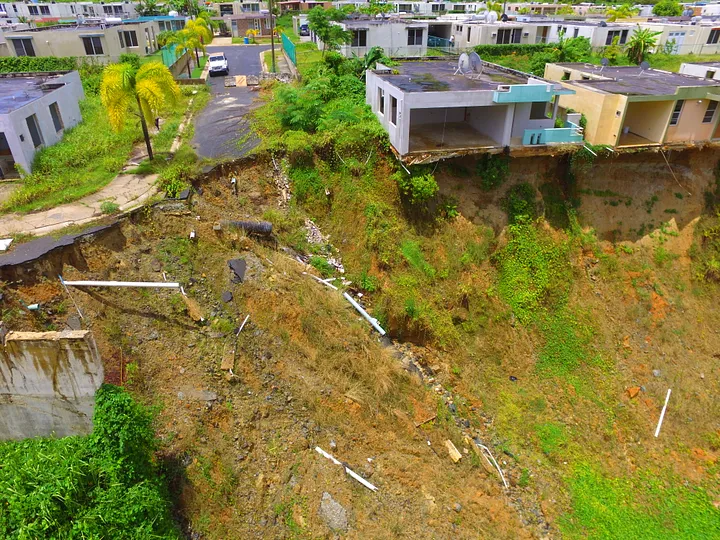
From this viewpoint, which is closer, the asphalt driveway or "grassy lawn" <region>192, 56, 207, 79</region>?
the asphalt driveway

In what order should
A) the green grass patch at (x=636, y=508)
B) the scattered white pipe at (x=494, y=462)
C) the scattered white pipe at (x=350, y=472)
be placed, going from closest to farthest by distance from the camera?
1. the scattered white pipe at (x=350, y=472)
2. the green grass patch at (x=636, y=508)
3. the scattered white pipe at (x=494, y=462)

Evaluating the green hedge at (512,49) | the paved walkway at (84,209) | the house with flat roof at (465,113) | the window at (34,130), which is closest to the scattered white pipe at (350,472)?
the paved walkway at (84,209)

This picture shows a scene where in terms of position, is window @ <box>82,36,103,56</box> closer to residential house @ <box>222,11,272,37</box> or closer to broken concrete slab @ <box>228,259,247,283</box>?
broken concrete slab @ <box>228,259,247,283</box>

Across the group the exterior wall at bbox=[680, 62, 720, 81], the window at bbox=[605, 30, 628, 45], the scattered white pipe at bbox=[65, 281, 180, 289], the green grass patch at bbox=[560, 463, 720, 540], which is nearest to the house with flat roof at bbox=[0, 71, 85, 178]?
the scattered white pipe at bbox=[65, 281, 180, 289]

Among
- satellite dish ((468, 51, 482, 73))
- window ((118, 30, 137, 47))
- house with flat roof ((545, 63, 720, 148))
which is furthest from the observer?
window ((118, 30, 137, 47))

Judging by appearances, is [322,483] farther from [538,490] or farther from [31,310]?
[31,310]

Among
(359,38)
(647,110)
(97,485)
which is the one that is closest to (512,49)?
(359,38)

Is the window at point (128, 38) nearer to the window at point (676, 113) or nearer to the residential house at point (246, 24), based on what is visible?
the residential house at point (246, 24)
